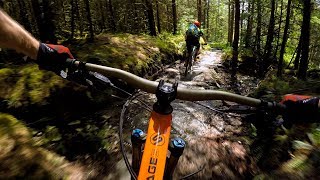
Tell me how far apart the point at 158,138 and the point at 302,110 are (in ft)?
4.62

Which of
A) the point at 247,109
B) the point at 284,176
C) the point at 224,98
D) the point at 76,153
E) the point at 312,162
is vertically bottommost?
the point at 76,153

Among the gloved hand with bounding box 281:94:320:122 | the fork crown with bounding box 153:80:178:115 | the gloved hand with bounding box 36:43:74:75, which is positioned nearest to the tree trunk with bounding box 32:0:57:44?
the gloved hand with bounding box 36:43:74:75

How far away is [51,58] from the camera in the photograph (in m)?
2.17

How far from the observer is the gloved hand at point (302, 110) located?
2178mm

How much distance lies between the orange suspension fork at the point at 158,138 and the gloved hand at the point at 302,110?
1.20 m

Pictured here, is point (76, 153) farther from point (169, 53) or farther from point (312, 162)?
point (169, 53)

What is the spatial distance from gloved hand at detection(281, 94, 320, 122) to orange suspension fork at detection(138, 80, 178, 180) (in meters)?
1.20

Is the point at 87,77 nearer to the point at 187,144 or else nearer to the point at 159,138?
the point at 159,138

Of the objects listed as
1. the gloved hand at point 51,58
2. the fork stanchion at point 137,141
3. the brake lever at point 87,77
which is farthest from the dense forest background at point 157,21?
the fork stanchion at point 137,141

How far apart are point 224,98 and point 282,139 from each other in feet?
8.92

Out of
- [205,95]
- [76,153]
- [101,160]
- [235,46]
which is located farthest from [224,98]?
[235,46]

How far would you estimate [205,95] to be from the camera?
1.91 m

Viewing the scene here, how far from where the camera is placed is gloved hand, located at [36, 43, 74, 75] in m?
2.15

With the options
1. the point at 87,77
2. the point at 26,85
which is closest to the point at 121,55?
the point at 26,85
